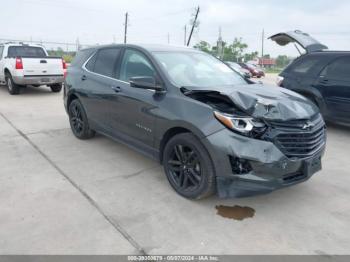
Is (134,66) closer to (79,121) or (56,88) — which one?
(79,121)

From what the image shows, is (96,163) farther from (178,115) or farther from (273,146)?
(273,146)

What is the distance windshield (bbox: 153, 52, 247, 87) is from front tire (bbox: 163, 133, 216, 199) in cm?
70

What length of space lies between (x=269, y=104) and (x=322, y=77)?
408 cm

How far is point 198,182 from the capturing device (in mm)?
3273

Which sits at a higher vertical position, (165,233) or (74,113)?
(74,113)

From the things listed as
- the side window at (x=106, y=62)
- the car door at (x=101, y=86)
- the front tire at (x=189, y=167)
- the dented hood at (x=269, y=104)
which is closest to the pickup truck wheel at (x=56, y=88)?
the car door at (x=101, y=86)

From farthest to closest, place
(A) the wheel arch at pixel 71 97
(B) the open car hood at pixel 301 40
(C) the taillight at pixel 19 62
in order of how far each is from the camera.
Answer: (C) the taillight at pixel 19 62
(B) the open car hood at pixel 301 40
(A) the wheel arch at pixel 71 97

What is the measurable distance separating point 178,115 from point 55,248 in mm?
1688

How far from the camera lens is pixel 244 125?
9.70 ft

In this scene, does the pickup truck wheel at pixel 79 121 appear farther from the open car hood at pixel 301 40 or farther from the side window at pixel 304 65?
the open car hood at pixel 301 40

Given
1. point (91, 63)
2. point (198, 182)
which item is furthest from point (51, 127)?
point (198, 182)

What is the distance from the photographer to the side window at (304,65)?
22.1 feet

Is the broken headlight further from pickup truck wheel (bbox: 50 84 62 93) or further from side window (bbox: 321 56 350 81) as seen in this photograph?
pickup truck wheel (bbox: 50 84 62 93)

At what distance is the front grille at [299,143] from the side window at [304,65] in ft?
12.9
